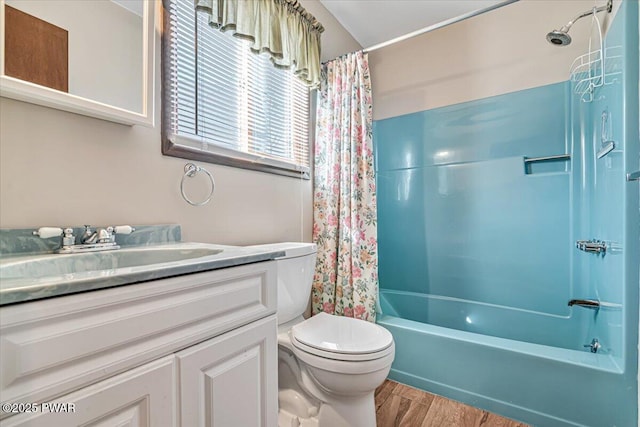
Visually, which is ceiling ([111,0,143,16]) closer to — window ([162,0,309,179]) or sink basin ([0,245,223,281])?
window ([162,0,309,179])

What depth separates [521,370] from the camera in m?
1.40

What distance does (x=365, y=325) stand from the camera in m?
1.36

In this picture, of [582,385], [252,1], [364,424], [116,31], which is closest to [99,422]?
[364,424]

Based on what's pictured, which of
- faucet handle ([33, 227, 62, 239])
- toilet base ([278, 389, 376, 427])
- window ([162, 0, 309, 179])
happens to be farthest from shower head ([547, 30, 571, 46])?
faucet handle ([33, 227, 62, 239])

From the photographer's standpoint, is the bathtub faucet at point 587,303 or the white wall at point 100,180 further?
the bathtub faucet at point 587,303

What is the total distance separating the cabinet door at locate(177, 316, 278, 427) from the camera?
26.3 inches

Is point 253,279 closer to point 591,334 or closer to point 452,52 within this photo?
point 591,334

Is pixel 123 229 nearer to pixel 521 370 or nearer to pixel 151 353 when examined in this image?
pixel 151 353

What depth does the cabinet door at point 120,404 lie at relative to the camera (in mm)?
469

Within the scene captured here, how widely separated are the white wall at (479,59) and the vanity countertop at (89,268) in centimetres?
198

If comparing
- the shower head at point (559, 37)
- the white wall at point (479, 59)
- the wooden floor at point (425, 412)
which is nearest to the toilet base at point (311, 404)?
the wooden floor at point (425, 412)

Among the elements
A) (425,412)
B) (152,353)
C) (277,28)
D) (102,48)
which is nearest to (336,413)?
(425,412)

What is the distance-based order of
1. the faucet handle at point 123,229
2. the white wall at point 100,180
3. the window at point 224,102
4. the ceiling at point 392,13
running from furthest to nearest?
1. the ceiling at point 392,13
2. the window at point 224,102
3. the faucet handle at point 123,229
4. the white wall at point 100,180

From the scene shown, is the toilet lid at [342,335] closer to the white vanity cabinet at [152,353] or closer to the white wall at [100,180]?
the white vanity cabinet at [152,353]
